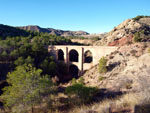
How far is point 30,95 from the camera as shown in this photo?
5973 millimetres

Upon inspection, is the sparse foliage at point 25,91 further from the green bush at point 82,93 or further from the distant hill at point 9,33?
the distant hill at point 9,33

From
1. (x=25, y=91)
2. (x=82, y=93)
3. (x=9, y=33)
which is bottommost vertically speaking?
(x=82, y=93)

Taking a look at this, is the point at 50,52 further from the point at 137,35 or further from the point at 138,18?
the point at 138,18

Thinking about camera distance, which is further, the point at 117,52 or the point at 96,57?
the point at 96,57

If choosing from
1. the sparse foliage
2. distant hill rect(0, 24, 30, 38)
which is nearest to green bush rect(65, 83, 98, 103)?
the sparse foliage

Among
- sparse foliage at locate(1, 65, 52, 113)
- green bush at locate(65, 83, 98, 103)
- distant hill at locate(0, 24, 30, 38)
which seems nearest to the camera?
sparse foliage at locate(1, 65, 52, 113)

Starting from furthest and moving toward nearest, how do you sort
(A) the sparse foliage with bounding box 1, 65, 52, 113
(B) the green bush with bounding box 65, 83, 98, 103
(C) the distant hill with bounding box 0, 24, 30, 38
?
(C) the distant hill with bounding box 0, 24, 30, 38 → (B) the green bush with bounding box 65, 83, 98, 103 → (A) the sparse foliage with bounding box 1, 65, 52, 113

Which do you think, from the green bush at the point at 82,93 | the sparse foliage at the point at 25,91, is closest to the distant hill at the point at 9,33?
the sparse foliage at the point at 25,91

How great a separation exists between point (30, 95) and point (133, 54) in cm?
1772

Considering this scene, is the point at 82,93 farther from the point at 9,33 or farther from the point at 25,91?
the point at 9,33

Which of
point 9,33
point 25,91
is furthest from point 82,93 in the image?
point 9,33

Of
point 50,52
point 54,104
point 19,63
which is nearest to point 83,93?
point 54,104

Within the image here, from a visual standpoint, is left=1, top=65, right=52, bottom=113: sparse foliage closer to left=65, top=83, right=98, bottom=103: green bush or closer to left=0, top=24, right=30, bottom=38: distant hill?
left=65, top=83, right=98, bottom=103: green bush

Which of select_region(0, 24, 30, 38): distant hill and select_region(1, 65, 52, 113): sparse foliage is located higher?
select_region(0, 24, 30, 38): distant hill
